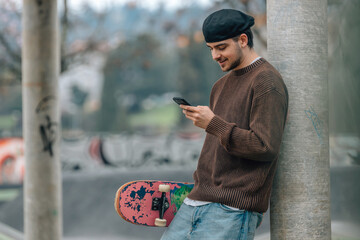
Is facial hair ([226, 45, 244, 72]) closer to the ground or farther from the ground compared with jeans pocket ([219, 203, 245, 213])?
farther from the ground

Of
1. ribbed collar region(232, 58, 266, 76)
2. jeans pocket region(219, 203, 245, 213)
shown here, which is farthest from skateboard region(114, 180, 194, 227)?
ribbed collar region(232, 58, 266, 76)

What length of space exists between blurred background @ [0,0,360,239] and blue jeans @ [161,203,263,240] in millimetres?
1888

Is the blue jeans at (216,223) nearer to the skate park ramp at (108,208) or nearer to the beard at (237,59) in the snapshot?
the beard at (237,59)

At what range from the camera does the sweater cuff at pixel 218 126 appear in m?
Result: 1.97

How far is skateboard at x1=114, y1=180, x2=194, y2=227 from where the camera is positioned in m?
2.33

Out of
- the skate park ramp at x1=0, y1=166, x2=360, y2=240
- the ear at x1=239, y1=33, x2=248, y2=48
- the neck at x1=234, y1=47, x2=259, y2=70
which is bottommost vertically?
the skate park ramp at x1=0, y1=166, x2=360, y2=240

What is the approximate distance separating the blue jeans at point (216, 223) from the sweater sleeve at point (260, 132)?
28cm

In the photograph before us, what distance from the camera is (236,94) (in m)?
2.10

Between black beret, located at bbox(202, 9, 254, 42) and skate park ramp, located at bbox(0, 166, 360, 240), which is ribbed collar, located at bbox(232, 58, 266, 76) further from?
skate park ramp, located at bbox(0, 166, 360, 240)

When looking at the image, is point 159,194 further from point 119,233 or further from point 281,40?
point 119,233

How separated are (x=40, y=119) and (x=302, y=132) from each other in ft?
12.2

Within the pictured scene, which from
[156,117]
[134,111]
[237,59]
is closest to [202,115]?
[237,59]

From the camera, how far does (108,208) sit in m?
11.2

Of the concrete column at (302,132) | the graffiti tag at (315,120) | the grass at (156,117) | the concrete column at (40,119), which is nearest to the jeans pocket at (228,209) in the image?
the concrete column at (302,132)
